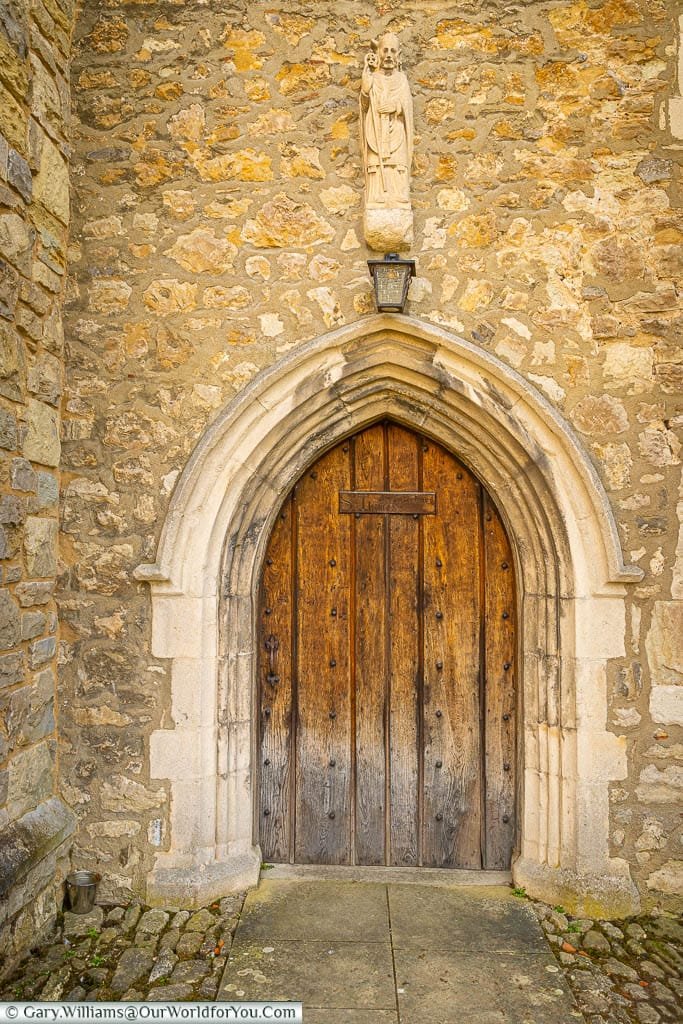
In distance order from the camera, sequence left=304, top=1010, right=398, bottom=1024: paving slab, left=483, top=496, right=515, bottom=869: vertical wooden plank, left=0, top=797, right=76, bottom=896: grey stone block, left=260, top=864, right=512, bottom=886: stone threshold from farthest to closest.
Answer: left=483, top=496, right=515, bottom=869: vertical wooden plank
left=260, top=864, right=512, bottom=886: stone threshold
left=0, top=797, right=76, bottom=896: grey stone block
left=304, top=1010, right=398, bottom=1024: paving slab

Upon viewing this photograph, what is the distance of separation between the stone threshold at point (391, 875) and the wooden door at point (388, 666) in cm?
5

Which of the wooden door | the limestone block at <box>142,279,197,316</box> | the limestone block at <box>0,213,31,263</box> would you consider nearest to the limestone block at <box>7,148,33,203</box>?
the limestone block at <box>0,213,31,263</box>

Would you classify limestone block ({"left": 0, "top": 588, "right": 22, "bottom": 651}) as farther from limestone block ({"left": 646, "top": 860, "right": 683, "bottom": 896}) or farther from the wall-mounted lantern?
limestone block ({"left": 646, "top": 860, "right": 683, "bottom": 896})

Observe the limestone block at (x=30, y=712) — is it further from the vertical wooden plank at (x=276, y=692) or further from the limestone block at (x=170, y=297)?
the limestone block at (x=170, y=297)

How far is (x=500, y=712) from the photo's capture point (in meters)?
3.54

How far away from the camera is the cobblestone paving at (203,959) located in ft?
8.42

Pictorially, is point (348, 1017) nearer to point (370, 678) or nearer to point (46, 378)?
point (370, 678)

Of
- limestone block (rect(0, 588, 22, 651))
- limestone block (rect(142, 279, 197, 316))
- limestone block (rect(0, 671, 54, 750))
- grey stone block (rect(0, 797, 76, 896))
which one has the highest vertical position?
limestone block (rect(142, 279, 197, 316))

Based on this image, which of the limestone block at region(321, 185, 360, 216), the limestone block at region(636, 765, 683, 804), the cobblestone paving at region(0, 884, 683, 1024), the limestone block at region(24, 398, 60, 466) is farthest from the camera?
the limestone block at region(321, 185, 360, 216)

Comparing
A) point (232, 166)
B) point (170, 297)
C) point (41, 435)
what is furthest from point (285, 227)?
point (41, 435)

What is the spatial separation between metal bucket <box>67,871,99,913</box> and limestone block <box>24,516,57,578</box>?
4.39 feet

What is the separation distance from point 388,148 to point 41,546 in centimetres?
231

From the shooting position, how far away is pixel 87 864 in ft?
10.6

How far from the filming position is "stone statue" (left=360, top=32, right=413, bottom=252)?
125 inches
